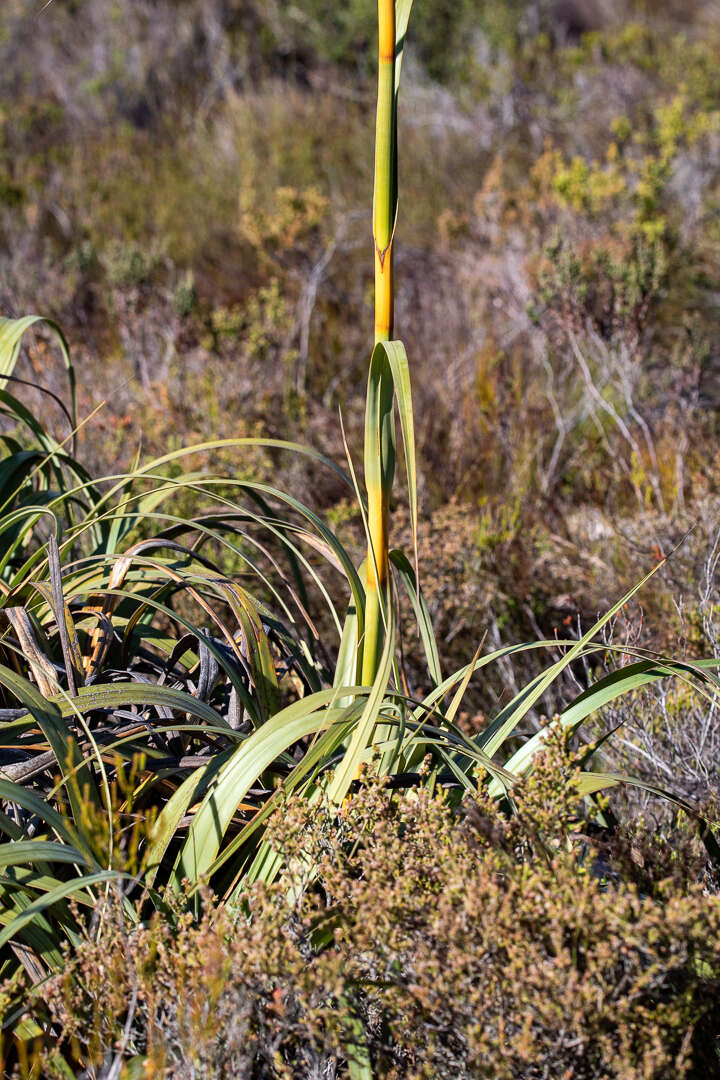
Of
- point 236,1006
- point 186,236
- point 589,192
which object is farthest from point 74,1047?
point 186,236

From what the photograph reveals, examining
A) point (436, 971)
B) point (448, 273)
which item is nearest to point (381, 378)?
point (436, 971)

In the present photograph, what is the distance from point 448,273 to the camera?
508 centimetres

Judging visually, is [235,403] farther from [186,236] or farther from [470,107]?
[470,107]

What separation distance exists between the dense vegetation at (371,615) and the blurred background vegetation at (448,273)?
3 cm

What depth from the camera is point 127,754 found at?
131 centimetres

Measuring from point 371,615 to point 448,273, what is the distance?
13.6ft

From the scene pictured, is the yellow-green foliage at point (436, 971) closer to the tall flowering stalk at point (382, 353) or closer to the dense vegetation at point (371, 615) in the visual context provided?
the dense vegetation at point (371, 615)

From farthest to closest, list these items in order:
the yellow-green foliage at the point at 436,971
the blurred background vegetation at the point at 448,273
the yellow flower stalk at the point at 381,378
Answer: the blurred background vegetation at the point at 448,273 → the yellow flower stalk at the point at 381,378 → the yellow-green foliage at the point at 436,971

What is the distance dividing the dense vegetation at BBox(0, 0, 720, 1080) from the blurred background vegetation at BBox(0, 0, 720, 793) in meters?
0.03

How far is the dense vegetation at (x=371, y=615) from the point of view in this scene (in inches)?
37.6

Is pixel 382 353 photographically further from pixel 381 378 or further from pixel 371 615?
pixel 371 615

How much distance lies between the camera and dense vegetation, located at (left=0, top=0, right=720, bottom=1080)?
3.14ft

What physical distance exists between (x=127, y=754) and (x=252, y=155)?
6.36 metres

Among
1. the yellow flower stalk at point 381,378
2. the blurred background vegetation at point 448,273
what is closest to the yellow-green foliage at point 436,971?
the yellow flower stalk at point 381,378
